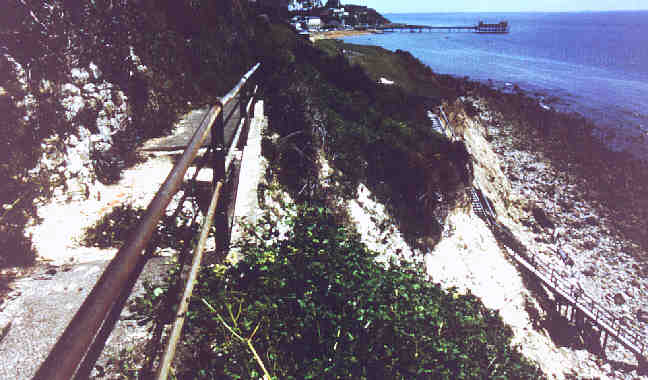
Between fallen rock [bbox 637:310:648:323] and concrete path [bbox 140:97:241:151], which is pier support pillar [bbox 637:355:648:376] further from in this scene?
concrete path [bbox 140:97:241:151]

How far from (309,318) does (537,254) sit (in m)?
21.4

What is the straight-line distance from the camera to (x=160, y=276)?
9.10 feet

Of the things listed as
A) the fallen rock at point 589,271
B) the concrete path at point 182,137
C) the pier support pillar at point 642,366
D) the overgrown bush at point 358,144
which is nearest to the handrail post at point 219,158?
the concrete path at point 182,137

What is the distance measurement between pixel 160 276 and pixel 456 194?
1510cm

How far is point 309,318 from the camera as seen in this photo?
9.56ft

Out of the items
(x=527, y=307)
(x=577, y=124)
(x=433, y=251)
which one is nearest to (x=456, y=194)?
(x=433, y=251)

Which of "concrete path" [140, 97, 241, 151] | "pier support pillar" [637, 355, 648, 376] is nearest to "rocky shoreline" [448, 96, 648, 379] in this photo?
"pier support pillar" [637, 355, 648, 376]

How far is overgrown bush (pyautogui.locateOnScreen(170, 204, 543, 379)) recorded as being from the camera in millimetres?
2338

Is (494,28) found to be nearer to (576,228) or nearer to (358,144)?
(576,228)

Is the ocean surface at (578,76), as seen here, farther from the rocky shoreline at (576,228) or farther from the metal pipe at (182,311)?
the metal pipe at (182,311)

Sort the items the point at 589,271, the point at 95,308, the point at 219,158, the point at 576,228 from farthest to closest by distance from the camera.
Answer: the point at 576,228, the point at 589,271, the point at 219,158, the point at 95,308

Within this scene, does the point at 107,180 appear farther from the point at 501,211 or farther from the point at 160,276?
the point at 501,211

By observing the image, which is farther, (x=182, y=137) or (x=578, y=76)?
(x=578, y=76)

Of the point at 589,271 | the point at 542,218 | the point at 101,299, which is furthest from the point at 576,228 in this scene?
the point at 101,299
